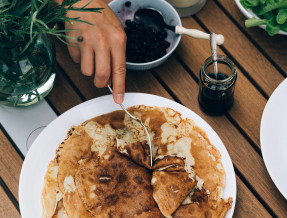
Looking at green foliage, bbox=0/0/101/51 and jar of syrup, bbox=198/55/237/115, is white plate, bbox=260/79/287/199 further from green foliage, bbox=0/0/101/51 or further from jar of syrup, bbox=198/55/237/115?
green foliage, bbox=0/0/101/51

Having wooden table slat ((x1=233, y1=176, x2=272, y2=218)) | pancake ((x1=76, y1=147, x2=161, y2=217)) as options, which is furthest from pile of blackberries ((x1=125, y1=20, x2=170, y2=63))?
wooden table slat ((x1=233, y1=176, x2=272, y2=218))

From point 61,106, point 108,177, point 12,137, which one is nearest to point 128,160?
point 108,177

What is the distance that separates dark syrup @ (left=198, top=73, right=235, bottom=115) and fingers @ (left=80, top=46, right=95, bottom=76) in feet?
1.21

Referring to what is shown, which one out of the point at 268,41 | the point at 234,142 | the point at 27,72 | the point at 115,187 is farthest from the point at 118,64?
the point at 268,41

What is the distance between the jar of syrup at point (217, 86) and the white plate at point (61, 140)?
83 mm

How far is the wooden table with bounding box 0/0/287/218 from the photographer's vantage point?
1231 mm

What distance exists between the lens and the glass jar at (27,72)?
979 mm

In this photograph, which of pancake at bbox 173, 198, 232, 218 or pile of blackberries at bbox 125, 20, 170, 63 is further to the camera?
pile of blackberries at bbox 125, 20, 170, 63

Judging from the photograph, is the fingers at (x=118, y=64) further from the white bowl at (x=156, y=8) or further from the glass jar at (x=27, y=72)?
the glass jar at (x=27, y=72)

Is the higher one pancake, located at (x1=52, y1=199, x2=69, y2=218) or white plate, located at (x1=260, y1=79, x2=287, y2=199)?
pancake, located at (x1=52, y1=199, x2=69, y2=218)

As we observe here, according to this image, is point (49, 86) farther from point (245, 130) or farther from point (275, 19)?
point (275, 19)

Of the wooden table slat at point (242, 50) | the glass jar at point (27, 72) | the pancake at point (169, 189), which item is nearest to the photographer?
the glass jar at point (27, 72)

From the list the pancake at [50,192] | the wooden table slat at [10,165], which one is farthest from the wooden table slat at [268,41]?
the wooden table slat at [10,165]

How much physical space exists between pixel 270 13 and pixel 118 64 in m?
0.59
